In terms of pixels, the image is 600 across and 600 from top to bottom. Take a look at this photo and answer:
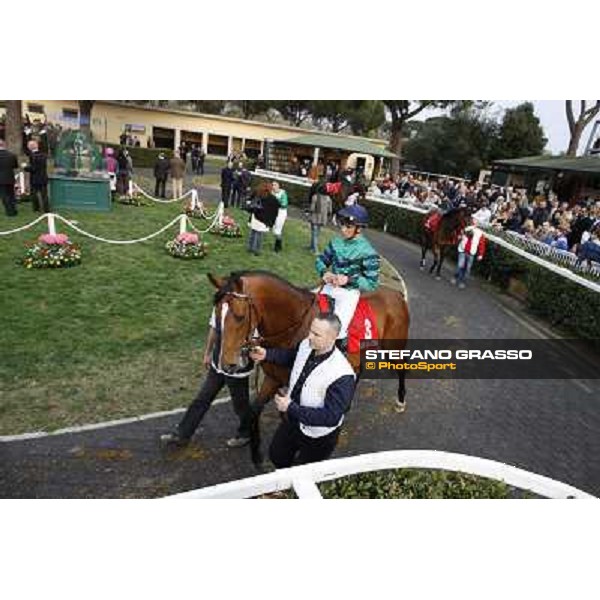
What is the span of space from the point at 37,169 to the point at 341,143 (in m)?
8.02

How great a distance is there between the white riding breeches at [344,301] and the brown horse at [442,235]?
5.41 metres

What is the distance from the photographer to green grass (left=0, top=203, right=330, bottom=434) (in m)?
4.63

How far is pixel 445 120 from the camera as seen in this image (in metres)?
5.34

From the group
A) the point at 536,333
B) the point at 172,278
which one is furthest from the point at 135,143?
the point at 536,333

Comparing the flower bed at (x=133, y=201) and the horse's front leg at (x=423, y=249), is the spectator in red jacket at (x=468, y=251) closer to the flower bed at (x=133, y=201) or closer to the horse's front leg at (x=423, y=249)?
the horse's front leg at (x=423, y=249)

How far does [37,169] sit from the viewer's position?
9508mm

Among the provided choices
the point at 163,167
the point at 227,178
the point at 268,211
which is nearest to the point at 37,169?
the point at 163,167

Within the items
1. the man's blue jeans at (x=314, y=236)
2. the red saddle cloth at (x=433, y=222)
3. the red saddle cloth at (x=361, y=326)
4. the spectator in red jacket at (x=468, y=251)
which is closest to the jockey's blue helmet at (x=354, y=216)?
the red saddle cloth at (x=361, y=326)

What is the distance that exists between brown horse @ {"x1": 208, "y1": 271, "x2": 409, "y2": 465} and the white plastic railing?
95 centimetres

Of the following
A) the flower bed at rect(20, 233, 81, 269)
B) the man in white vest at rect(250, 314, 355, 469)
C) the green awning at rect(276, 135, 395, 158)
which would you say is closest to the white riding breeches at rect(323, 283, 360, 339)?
the man in white vest at rect(250, 314, 355, 469)

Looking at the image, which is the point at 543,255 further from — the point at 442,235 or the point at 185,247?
the point at 185,247

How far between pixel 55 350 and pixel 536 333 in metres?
6.97

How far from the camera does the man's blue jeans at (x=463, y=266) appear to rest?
941 cm

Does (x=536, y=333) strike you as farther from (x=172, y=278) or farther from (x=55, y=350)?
(x=55, y=350)
